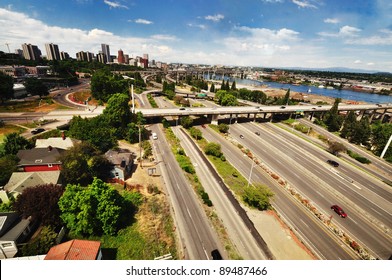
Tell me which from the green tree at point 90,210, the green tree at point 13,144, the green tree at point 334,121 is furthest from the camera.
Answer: the green tree at point 334,121

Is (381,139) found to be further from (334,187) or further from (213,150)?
(213,150)

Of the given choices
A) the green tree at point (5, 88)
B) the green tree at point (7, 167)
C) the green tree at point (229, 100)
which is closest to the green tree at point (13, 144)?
the green tree at point (7, 167)

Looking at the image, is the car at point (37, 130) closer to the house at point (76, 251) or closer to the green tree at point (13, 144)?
the green tree at point (13, 144)

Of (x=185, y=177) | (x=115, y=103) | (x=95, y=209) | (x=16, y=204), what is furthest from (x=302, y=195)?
(x=115, y=103)

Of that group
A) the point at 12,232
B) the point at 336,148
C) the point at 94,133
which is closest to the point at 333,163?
the point at 336,148

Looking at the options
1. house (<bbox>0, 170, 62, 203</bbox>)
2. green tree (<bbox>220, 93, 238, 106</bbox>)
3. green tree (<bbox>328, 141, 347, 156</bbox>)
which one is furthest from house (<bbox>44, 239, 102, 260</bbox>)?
green tree (<bbox>220, 93, 238, 106</bbox>)

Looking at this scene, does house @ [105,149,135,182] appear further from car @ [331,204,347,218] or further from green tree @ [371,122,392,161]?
green tree @ [371,122,392,161]
